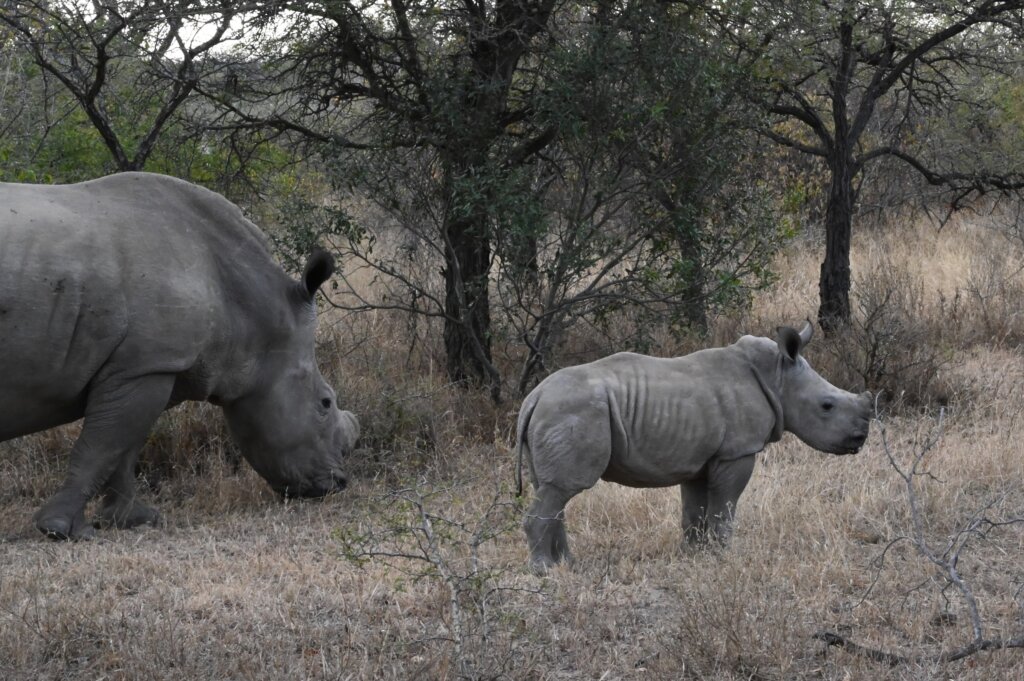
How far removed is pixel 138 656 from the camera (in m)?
4.98

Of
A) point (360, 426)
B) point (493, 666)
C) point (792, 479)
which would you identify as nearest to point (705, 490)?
point (792, 479)

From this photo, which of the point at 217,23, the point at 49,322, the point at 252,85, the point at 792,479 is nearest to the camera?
the point at 49,322

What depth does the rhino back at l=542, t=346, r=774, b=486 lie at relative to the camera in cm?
632

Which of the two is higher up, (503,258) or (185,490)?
(503,258)

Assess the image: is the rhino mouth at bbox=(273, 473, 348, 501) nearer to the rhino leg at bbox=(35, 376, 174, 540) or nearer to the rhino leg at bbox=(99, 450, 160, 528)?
the rhino leg at bbox=(99, 450, 160, 528)

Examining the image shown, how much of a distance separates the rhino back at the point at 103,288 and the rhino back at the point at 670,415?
7.09ft

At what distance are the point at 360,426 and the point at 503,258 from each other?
1553mm

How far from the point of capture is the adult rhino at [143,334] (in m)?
6.90

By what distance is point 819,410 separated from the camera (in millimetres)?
6793

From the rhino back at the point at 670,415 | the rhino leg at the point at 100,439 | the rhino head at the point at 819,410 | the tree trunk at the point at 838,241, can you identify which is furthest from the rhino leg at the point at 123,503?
the tree trunk at the point at 838,241

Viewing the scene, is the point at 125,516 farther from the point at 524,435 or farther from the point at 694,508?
the point at 694,508

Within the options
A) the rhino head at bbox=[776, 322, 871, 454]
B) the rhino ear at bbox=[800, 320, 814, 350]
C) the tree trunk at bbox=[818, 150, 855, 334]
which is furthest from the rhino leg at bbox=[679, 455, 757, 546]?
the tree trunk at bbox=[818, 150, 855, 334]

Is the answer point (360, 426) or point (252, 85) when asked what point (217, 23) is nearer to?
point (252, 85)

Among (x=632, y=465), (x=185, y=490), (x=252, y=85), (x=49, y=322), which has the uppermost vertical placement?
(x=252, y=85)
